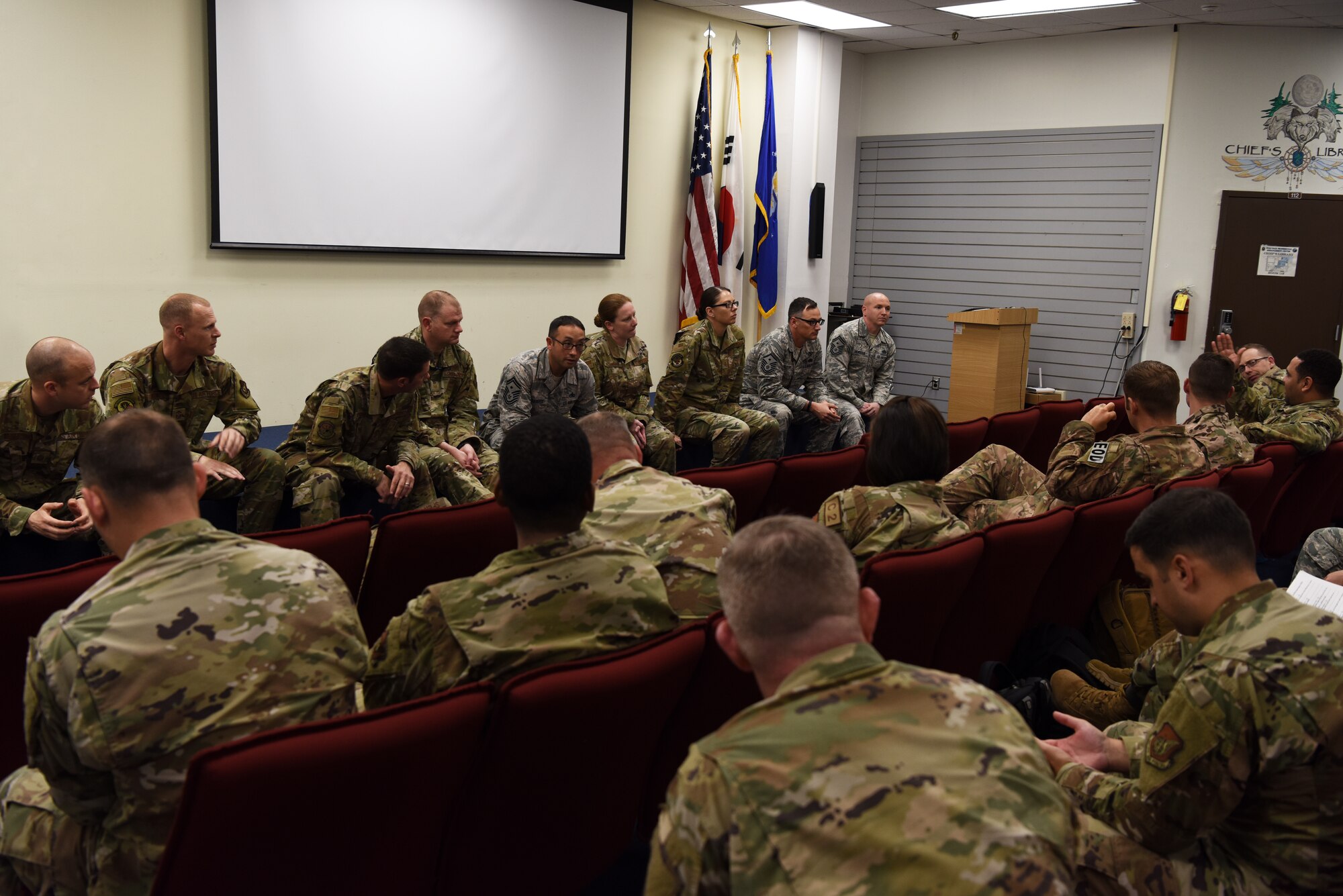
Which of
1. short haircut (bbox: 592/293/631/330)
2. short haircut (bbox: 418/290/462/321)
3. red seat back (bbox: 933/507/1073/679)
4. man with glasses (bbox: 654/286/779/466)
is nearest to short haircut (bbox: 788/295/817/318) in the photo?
man with glasses (bbox: 654/286/779/466)

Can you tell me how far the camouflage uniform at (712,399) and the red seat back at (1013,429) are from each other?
5.31ft

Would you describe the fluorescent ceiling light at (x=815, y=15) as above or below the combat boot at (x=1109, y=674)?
above

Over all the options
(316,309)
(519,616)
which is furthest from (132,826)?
(316,309)

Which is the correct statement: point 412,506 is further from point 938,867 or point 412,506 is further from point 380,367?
point 938,867

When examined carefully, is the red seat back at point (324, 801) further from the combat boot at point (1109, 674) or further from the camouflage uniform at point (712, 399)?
the camouflage uniform at point (712, 399)

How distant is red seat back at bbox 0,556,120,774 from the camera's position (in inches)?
83.2

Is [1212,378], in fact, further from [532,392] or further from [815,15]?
[815,15]

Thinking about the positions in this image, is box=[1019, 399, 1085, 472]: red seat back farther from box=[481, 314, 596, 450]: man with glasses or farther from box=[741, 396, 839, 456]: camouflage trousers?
box=[481, 314, 596, 450]: man with glasses

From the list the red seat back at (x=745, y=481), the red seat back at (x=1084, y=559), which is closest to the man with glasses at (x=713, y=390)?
the red seat back at (x=745, y=481)

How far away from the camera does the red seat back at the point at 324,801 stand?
141cm

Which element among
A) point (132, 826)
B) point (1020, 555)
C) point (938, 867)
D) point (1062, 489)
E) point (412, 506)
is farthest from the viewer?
point (412, 506)

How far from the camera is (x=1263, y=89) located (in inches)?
331

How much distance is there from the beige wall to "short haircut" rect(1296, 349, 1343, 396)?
5109 mm

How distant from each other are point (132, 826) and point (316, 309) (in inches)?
212
